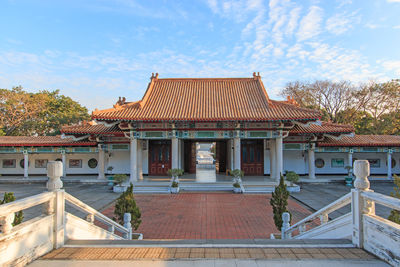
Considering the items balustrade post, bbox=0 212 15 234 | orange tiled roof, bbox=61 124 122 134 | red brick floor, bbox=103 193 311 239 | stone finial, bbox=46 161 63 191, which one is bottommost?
red brick floor, bbox=103 193 311 239

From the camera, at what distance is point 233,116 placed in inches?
531

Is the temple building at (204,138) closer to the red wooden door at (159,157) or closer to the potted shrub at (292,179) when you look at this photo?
the red wooden door at (159,157)

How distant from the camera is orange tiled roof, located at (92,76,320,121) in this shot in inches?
521

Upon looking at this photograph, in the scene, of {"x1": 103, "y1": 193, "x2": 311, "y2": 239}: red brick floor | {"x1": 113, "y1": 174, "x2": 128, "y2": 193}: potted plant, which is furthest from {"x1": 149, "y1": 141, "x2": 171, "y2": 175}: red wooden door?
{"x1": 103, "y1": 193, "x2": 311, "y2": 239}: red brick floor

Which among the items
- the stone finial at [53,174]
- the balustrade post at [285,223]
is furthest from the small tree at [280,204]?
the stone finial at [53,174]

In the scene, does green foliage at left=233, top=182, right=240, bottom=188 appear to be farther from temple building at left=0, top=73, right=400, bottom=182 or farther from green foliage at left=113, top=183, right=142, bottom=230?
green foliage at left=113, top=183, right=142, bottom=230

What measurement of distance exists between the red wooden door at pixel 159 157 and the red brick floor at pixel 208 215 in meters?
5.04

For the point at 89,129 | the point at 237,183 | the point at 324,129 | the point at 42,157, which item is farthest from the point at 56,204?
the point at 42,157

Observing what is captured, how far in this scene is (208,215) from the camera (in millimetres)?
8930

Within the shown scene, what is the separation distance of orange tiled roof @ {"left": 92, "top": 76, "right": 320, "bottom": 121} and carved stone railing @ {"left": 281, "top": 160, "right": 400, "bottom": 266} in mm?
9521

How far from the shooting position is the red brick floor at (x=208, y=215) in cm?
714

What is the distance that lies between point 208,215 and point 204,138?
6667 mm

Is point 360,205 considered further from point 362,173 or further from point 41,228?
point 41,228

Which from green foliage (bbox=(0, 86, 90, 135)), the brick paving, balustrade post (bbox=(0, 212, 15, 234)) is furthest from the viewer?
green foliage (bbox=(0, 86, 90, 135))
